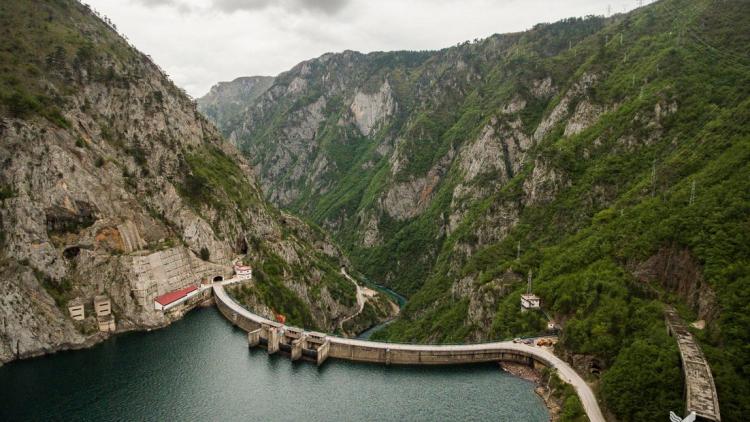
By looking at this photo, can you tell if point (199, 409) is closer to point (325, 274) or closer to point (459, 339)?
point (459, 339)

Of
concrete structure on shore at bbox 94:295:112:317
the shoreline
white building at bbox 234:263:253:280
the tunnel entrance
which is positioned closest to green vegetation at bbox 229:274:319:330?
white building at bbox 234:263:253:280

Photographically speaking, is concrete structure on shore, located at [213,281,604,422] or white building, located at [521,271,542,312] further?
white building, located at [521,271,542,312]

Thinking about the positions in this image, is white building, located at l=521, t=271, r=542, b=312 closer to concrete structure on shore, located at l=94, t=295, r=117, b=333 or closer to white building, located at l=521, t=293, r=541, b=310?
white building, located at l=521, t=293, r=541, b=310

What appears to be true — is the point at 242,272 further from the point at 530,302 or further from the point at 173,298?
the point at 530,302

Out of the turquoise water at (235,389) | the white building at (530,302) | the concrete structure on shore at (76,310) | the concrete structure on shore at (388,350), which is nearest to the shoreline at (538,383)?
the turquoise water at (235,389)

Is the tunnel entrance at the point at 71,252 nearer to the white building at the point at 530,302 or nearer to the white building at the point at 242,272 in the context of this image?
the white building at the point at 242,272

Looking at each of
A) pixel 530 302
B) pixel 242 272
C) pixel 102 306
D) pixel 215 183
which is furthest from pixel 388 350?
pixel 215 183

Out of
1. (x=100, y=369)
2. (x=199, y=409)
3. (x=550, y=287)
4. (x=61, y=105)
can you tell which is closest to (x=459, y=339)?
(x=550, y=287)
